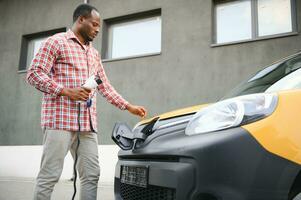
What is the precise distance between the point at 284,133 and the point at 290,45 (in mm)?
4617

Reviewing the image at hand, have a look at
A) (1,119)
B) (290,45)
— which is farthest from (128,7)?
(1,119)

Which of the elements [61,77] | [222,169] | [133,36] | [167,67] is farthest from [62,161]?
[133,36]

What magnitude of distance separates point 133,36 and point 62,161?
5307 millimetres

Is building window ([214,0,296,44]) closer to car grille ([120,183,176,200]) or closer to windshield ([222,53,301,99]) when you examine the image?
windshield ([222,53,301,99])

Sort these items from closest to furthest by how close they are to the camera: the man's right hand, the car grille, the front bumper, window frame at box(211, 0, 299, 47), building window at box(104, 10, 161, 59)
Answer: the front bumper
the car grille
the man's right hand
window frame at box(211, 0, 299, 47)
building window at box(104, 10, 161, 59)

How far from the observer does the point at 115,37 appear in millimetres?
7781

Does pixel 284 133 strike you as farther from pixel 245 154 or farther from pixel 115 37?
pixel 115 37

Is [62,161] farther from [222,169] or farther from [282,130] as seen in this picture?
[282,130]

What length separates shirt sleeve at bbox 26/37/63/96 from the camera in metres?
2.46

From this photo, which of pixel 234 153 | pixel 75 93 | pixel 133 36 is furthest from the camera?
pixel 133 36

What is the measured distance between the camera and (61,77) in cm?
263

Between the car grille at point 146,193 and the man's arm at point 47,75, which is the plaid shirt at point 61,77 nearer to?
the man's arm at point 47,75

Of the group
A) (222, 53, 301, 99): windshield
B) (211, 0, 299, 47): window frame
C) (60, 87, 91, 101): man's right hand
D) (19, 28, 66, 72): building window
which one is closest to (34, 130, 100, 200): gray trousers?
(60, 87, 91, 101): man's right hand

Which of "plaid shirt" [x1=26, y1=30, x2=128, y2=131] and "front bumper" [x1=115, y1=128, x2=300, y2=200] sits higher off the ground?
"plaid shirt" [x1=26, y1=30, x2=128, y2=131]
